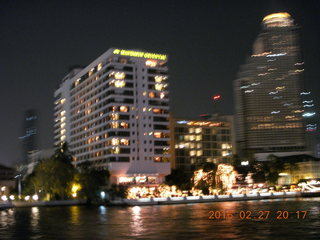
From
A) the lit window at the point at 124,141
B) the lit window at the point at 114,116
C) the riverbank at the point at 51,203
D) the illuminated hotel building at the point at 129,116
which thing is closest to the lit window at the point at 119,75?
the illuminated hotel building at the point at 129,116

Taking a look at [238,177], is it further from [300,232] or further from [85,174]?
[300,232]

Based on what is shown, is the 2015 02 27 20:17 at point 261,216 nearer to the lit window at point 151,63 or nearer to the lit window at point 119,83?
the lit window at point 119,83

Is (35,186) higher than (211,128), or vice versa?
(211,128)

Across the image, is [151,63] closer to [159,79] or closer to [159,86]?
[159,79]

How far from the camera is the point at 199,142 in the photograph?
180 meters

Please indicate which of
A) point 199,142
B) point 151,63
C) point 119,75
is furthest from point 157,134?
point 199,142

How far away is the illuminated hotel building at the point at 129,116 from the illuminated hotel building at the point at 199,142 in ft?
94.7

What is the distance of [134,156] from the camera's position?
13800 cm

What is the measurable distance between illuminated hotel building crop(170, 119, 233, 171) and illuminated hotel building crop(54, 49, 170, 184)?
28.9 metres

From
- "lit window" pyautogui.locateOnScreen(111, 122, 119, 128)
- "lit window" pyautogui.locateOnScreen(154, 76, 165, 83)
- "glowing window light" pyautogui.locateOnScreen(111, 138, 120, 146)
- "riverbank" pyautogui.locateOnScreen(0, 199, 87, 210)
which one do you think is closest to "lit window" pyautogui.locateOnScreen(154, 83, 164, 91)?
"lit window" pyautogui.locateOnScreen(154, 76, 165, 83)

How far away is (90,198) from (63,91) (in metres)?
79.7

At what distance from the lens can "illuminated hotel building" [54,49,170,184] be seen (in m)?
137

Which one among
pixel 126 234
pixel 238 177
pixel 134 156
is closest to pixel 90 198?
pixel 134 156

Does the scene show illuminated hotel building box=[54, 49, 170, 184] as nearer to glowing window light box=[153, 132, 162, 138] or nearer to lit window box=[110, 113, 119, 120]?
glowing window light box=[153, 132, 162, 138]
